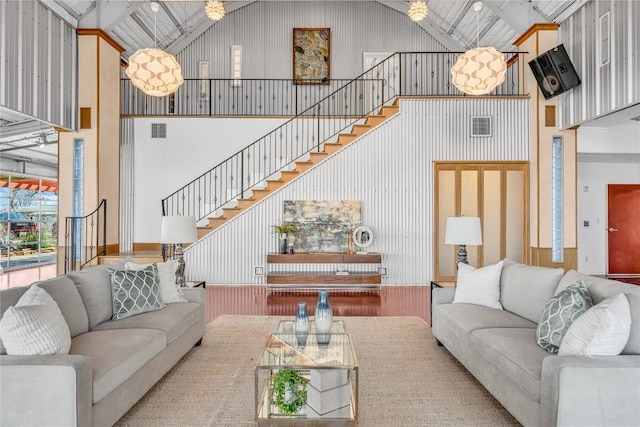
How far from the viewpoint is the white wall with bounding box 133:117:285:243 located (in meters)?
9.41

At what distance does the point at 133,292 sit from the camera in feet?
12.6

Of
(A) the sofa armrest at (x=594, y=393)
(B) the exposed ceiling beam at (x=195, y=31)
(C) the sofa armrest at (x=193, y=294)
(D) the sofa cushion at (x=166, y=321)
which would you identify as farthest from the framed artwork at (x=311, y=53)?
(A) the sofa armrest at (x=594, y=393)

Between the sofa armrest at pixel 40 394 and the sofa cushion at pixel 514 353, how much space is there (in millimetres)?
2658

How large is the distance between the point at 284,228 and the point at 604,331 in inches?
241

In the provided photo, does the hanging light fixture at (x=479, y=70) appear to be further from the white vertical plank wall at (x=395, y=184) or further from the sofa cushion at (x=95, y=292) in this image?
the sofa cushion at (x=95, y=292)

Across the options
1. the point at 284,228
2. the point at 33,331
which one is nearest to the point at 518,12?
the point at 284,228

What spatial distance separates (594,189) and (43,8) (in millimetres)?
11793

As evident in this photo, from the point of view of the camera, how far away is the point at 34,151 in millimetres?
11188

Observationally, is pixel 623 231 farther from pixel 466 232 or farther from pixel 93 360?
pixel 93 360

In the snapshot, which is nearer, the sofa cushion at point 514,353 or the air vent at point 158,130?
the sofa cushion at point 514,353

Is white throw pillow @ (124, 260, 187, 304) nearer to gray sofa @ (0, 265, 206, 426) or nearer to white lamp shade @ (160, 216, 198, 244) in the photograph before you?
gray sofa @ (0, 265, 206, 426)

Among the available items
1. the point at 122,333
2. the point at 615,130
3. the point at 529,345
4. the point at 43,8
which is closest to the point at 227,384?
the point at 122,333

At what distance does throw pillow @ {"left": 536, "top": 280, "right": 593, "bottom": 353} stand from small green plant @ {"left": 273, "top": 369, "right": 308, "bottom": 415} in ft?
5.62

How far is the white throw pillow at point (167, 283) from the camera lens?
168 inches
